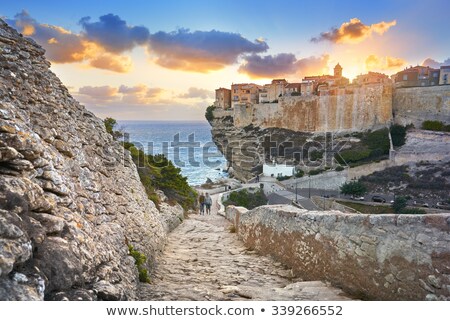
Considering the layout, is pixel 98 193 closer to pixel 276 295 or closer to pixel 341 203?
pixel 276 295

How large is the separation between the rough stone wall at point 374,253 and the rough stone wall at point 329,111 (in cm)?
4127

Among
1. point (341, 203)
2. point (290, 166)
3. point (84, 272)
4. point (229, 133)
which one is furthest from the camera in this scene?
point (229, 133)

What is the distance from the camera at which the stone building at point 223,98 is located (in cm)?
5353

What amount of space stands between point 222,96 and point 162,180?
4281 centimetres

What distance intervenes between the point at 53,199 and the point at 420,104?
147 feet

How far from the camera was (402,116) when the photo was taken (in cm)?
4100

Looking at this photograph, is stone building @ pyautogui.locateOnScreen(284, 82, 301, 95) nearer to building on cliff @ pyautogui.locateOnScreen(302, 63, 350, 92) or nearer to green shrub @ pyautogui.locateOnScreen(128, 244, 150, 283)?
building on cliff @ pyautogui.locateOnScreen(302, 63, 350, 92)

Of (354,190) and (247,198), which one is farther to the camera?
(354,190)

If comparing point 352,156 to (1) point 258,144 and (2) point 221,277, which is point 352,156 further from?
(2) point 221,277

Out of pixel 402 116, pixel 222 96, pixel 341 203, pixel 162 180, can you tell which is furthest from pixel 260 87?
pixel 162 180

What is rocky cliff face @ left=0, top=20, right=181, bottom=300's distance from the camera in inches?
76.4

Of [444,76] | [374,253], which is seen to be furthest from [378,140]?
[374,253]

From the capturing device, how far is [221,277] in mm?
4117

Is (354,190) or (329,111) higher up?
(329,111)
